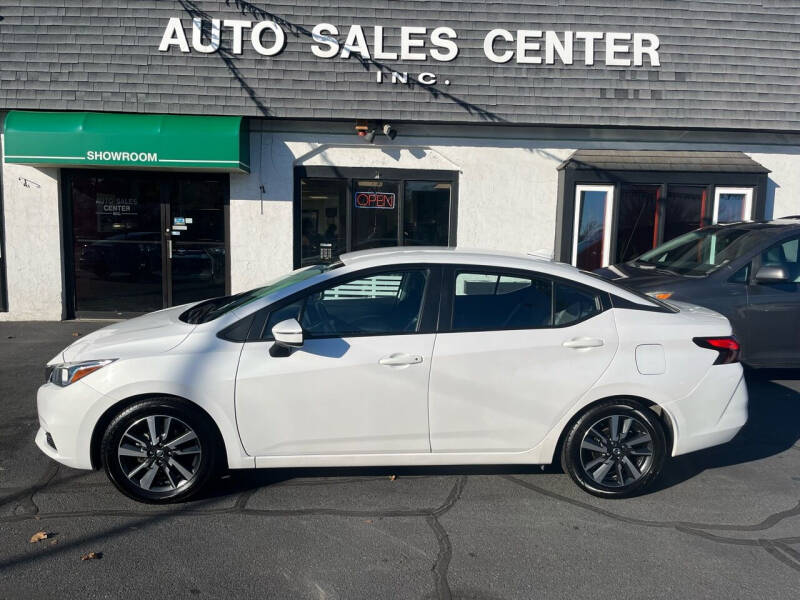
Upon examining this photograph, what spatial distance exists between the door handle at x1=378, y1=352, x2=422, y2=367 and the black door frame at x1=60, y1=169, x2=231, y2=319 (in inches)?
270

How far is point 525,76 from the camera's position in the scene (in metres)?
10.1

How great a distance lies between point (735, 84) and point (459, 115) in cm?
430

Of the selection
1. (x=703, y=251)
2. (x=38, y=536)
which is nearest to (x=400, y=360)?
(x=38, y=536)

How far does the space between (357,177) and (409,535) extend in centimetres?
731

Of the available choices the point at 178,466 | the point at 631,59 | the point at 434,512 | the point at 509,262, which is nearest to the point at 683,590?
the point at 434,512

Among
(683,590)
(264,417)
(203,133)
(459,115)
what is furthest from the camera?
(459,115)

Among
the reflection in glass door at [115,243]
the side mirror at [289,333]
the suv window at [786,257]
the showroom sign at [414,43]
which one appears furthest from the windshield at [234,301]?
the showroom sign at [414,43]

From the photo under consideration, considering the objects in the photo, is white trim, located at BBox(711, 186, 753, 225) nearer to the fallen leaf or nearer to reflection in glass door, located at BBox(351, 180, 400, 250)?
reflection in glass door, located at BBox(351, 180, 400, 250)

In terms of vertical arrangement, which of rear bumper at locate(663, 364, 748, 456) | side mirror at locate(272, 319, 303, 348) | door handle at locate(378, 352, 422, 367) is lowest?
rear bumper at locate(663, 364, 748, 456)

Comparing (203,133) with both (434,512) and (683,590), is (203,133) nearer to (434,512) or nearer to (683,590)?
(434,512)

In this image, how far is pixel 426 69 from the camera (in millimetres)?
10031

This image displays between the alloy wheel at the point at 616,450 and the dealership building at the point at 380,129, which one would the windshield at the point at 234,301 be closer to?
the alloy wheel at the point at 616,450

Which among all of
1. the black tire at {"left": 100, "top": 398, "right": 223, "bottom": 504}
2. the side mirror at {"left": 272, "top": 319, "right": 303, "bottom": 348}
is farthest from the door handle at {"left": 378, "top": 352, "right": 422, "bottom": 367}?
the black tire at {"left": 100, "top": 398, "right": 223, "bottom": 504}

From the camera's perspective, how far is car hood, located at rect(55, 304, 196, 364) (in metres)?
4.11
